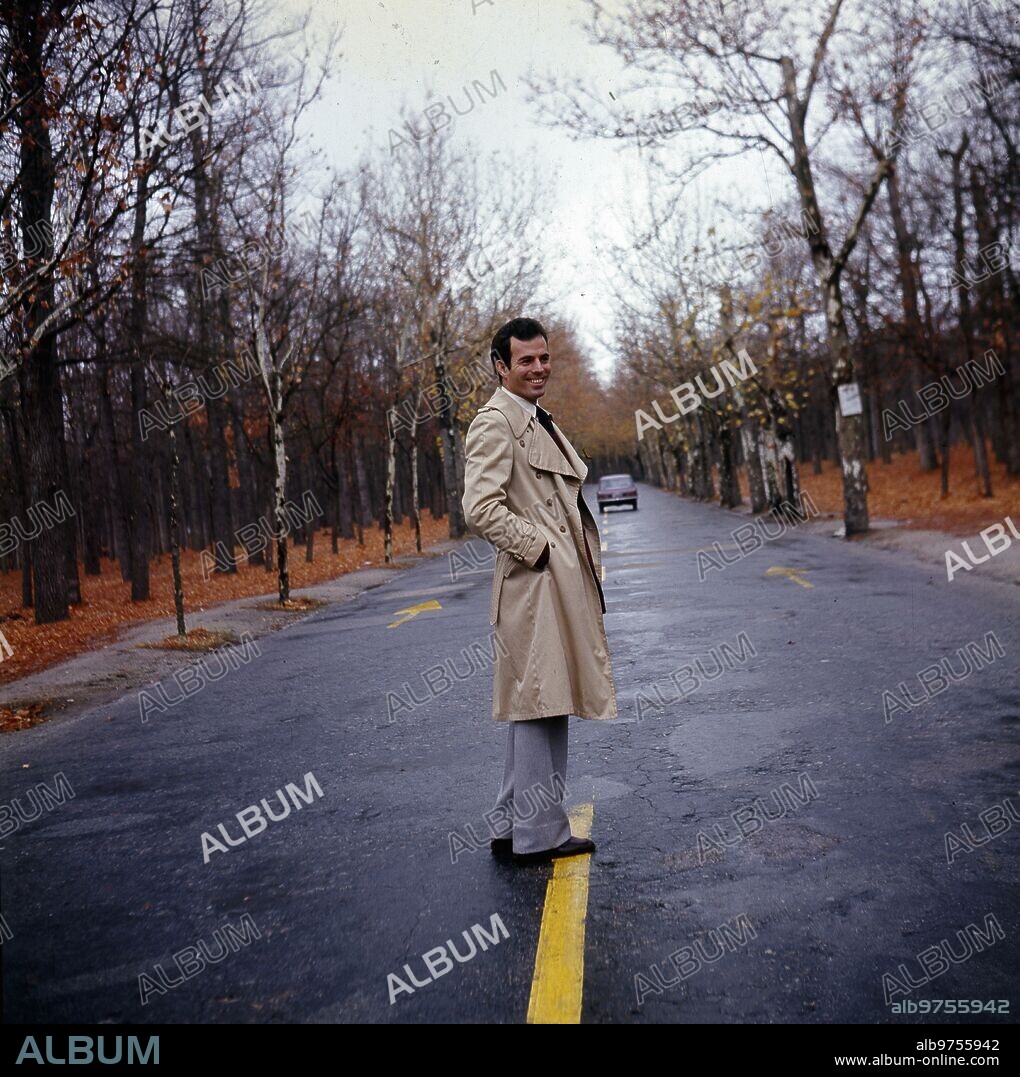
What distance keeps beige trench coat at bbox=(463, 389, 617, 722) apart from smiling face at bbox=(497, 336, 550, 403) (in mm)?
86

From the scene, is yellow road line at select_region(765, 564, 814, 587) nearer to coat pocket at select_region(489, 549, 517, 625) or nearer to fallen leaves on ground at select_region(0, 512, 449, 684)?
fallen leaves on ground at select_region(0, 512, 449, 684)

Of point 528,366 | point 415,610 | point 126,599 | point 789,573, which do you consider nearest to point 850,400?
point 789,573

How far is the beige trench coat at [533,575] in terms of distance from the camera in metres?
4.27

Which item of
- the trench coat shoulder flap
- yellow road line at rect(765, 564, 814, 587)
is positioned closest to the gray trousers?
the trench coat shoulder flap

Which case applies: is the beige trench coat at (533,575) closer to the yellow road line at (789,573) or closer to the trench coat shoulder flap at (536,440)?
the trench coat shoulder flap at (536,440)

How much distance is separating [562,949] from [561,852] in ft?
3.12

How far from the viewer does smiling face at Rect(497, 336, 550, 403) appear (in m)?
4.45

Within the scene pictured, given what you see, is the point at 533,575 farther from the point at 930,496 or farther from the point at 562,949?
the point at 930,496

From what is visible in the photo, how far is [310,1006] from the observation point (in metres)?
3.24

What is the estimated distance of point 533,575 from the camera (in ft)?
14.3

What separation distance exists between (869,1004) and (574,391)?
61.5 metres

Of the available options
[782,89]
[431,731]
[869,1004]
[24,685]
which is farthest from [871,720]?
[782,89]

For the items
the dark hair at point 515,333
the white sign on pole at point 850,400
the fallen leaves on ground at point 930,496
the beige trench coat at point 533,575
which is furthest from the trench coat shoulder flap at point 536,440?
the white sign on pole at point 850,400
